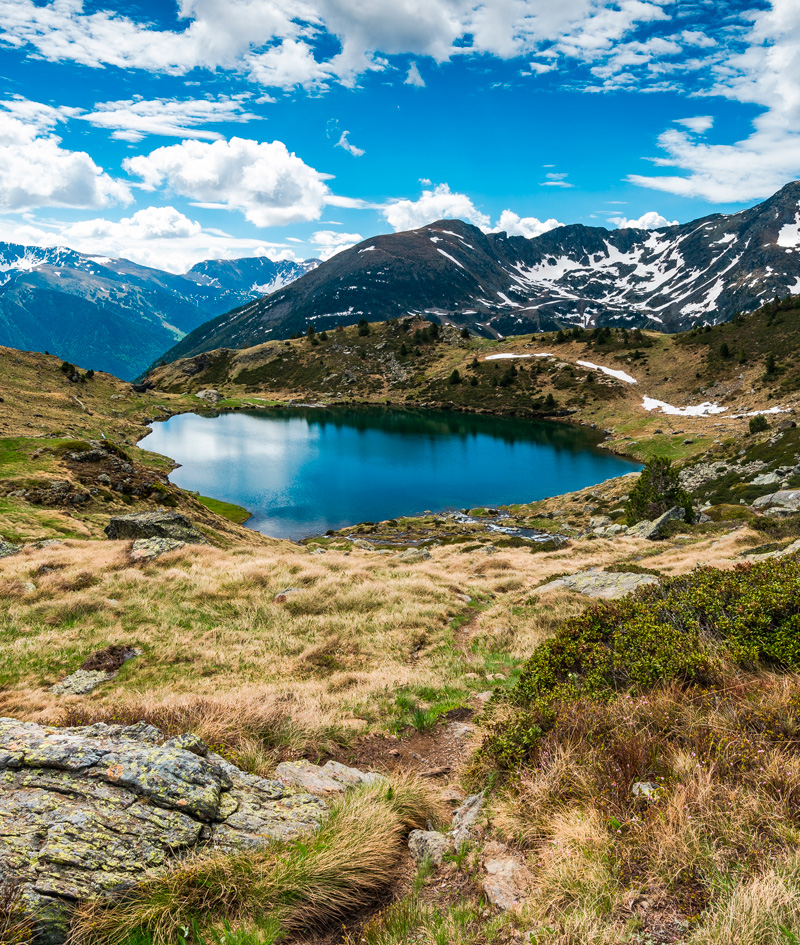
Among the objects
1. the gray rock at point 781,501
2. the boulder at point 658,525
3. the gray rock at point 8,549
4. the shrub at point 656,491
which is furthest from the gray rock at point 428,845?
the shrub at point 656,491

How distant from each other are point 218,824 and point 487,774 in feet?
12.6

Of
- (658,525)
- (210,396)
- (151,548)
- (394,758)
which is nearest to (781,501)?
(658,525)

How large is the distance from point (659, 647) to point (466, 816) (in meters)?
4.27

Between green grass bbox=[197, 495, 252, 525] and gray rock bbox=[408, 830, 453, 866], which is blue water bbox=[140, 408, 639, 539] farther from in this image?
gray rock bbox=[408, 830, 453, 866]

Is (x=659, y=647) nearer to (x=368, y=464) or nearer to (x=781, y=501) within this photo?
→ (x=781, y=501)

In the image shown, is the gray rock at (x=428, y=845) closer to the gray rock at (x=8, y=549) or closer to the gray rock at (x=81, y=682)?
the gray rock at (x=81, y=682)

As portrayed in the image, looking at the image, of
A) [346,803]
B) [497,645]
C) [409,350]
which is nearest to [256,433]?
[409,350]

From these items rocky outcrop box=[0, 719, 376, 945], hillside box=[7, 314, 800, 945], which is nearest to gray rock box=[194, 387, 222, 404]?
hillside box=[7, 314, 800, 945]

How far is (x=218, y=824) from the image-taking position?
548 cm

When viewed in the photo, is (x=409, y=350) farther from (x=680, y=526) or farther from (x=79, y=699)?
(x=79, y=699)

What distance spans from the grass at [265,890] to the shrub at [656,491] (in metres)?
44.0

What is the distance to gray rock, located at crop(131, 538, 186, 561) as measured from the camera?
74.4 feet

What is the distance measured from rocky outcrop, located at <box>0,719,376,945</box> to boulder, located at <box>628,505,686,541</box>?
1453 inches

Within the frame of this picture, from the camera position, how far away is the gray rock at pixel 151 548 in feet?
74.4
